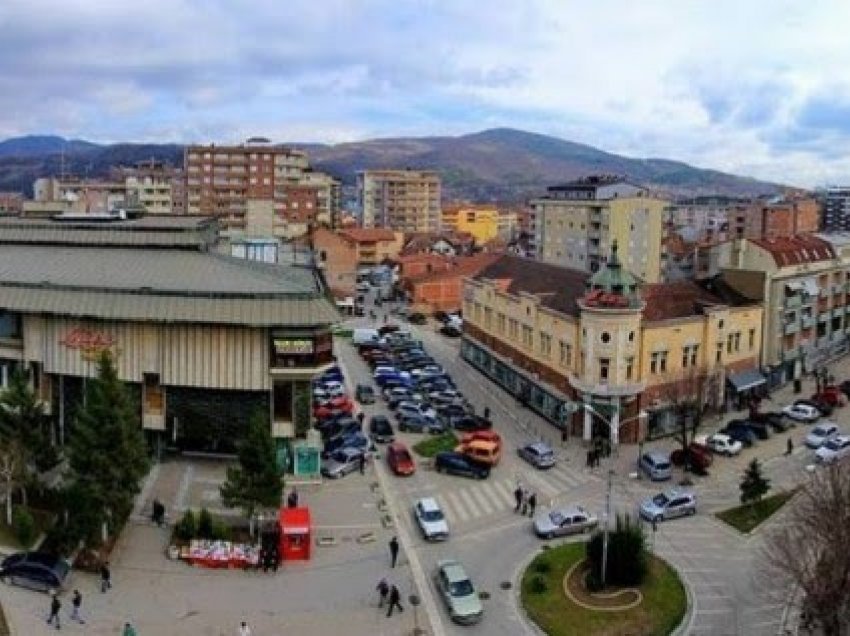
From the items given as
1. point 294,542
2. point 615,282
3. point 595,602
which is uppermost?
A: point 615,282

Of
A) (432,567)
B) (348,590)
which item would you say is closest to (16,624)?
(348,590)

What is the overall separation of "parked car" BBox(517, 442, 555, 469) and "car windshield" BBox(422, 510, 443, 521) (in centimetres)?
1120

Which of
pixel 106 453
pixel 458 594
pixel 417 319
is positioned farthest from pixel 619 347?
pixel 417 319

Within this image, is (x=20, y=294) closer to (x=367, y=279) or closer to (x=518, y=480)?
(x=518, y=480)

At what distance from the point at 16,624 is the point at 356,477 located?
20503 millimetres

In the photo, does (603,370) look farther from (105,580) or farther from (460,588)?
(105,580)

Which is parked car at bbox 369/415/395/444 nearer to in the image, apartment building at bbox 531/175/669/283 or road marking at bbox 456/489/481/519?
road marking at bbox 456/489/481/519

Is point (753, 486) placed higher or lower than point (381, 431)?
higher

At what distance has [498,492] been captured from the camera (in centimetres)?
4981

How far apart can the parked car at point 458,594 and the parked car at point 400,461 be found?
43.8 feet

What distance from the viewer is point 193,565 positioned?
3900 centimetres

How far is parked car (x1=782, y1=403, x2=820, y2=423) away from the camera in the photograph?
64.6m

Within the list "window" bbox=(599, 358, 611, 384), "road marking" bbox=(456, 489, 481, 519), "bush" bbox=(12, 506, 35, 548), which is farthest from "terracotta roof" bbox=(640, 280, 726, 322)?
"bush" bbox=(12, 506, 35, 548)

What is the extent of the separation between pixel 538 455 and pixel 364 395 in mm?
17482
